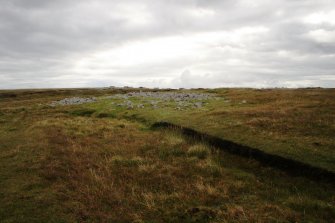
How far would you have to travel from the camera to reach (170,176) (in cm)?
1425

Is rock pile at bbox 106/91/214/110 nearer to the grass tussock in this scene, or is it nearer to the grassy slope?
the grassy slope

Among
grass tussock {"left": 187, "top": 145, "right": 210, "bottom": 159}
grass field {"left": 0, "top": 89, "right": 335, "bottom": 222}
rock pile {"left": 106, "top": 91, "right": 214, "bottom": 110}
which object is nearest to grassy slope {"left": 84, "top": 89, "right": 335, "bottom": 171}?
grass field {"left": 0, "top": 89, "right": 335, "bottom": 222}

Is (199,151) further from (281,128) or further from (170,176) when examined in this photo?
(281,128)

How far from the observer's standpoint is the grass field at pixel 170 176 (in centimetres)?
1062

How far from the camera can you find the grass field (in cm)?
1062

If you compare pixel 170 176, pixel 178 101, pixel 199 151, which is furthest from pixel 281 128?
pixel 178 101

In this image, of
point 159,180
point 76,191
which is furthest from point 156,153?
point 76,191

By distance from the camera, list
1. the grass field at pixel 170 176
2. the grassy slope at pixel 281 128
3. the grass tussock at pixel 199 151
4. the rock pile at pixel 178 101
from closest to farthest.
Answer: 1. the grass field at pixel 170 176
2. the grassy slope at pixel 281 128
3. the grass tussock at pixel 199 151
4. the rock pile at pixel 178 101

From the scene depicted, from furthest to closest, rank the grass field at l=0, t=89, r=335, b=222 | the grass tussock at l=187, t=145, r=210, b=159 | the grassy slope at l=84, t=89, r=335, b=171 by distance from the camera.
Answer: the grass tussock at l=187, t=145, r=210, b=159 < the grassy slope at l=84, t=89, r=335, b=171 < the grass field at l=0, t=89, r=335, b=222

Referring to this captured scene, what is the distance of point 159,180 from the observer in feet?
45.8

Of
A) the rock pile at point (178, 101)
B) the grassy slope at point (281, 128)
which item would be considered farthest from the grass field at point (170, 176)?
the rock pile at point (178, 101)

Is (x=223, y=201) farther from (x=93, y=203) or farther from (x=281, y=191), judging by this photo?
(x=93, y=203)

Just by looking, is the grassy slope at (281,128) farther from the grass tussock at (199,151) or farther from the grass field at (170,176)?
the grass tussock at (199,151)

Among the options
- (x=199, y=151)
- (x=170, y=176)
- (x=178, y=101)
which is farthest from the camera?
(x=178, y=101)
